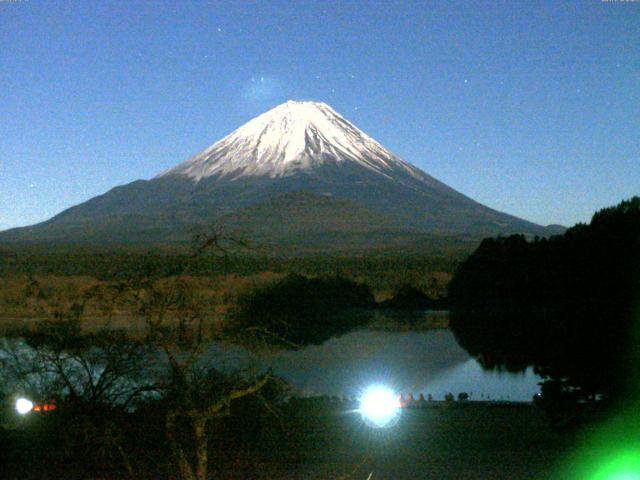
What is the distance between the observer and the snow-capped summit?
86.2 m

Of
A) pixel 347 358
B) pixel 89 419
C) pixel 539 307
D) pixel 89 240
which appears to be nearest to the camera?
pixel 89 419

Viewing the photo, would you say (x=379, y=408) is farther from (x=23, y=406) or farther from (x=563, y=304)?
(x=563, y=304)

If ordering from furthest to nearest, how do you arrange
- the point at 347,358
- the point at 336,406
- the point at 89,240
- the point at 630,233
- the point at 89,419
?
the point at 89,240
the point at 347,358
the point at 630,233
the point at 336,406
the point at 89,419

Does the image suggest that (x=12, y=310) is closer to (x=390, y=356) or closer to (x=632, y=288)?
(x=390, y=356)

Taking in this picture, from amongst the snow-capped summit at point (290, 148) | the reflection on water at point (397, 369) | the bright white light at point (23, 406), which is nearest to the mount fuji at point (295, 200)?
the snow-capped summit at point (290, 148)

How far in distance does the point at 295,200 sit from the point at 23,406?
65565mm

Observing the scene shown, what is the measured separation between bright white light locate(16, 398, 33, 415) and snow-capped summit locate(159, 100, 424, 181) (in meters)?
74.9

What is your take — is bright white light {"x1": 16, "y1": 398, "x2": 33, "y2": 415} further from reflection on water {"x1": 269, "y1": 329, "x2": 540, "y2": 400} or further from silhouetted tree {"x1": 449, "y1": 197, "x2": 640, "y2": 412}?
reflection on water {"x1": 269, "y1": 329, "x2": 540, "y2": 400}

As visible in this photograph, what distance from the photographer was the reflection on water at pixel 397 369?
17.1m

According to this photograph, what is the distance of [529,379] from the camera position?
1938cm

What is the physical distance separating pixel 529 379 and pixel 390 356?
13.6 feet

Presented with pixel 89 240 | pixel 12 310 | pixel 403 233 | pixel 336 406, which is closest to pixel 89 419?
pixel 336 406

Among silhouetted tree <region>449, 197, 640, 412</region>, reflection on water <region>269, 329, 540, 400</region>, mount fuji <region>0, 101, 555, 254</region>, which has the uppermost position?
mount fuji <region>0, 101, 555, 254</region>

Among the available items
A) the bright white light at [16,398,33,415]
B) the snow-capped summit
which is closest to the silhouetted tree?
the bright white light at [16,398,33,415]
